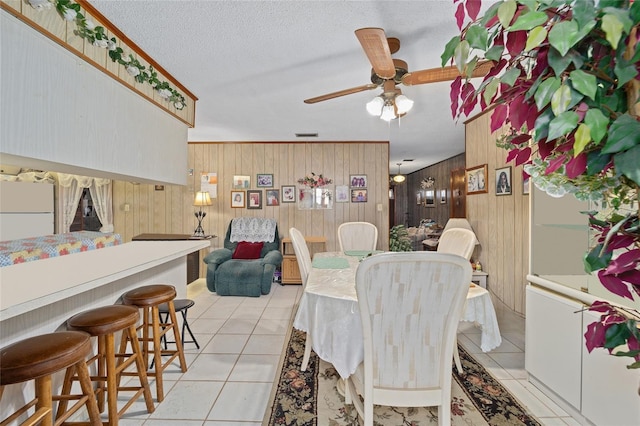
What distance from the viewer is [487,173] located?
3.68 meters

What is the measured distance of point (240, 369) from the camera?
2.33 m

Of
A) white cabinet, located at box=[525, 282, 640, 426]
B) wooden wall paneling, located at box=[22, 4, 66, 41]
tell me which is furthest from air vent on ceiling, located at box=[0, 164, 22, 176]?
white cabinet, located at box=[525, 282, 640, 426]

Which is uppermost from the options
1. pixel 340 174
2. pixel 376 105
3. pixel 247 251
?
pixel 376 105

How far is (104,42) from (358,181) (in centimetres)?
403

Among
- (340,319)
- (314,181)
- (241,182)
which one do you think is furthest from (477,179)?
(241,182)

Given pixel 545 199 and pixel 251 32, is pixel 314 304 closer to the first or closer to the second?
pixel 545 199

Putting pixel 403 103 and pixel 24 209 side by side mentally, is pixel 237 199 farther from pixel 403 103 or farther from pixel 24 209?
pixel 403 103

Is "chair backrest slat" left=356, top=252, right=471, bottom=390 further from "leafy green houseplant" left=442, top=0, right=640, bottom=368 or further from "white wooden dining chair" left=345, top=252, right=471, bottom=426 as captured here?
"leafy green houseplant" left=442, top=0, right=640, bottom=368

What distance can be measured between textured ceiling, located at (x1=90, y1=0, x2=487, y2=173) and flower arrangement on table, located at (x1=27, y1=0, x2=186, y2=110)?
16cm

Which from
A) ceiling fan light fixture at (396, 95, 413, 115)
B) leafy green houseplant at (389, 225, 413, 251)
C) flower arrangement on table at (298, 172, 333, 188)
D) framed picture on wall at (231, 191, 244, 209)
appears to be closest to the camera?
ceiling fan light fixture at (396, 95, 413, 115)

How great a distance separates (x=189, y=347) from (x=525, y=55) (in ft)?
10.0

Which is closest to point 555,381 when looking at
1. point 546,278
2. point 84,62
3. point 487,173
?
point 546,278

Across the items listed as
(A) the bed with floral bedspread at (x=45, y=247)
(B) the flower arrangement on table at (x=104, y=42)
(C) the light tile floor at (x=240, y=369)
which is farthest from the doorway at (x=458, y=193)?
(A) the bed with floral bedspread at (x=45, y=247)

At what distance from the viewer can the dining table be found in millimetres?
1625
